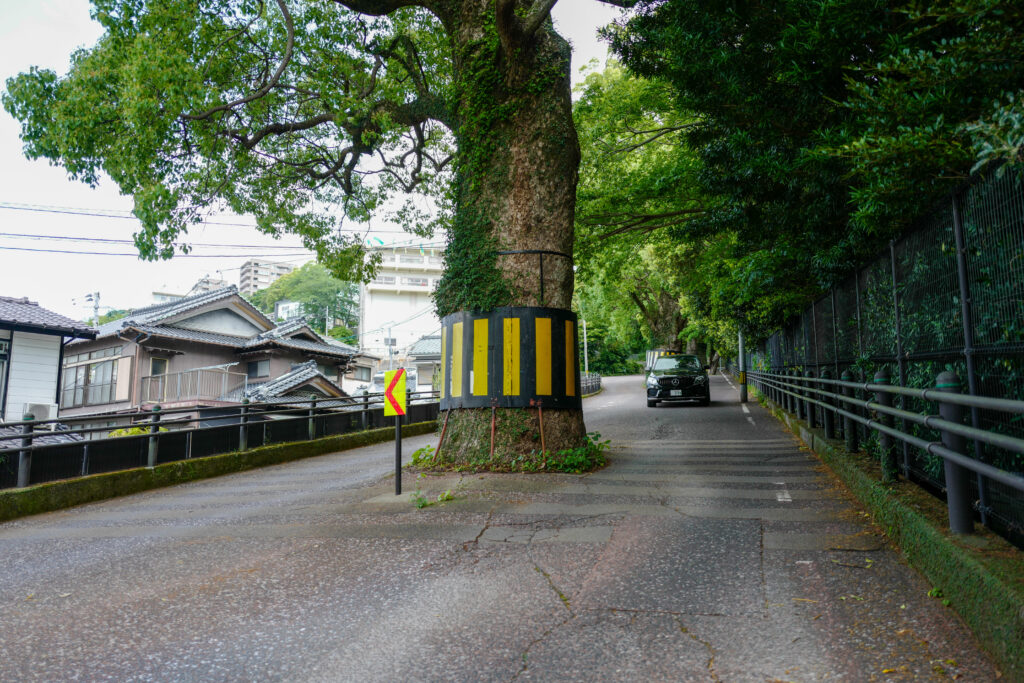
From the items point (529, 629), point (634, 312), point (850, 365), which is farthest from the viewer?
point (634, 312)

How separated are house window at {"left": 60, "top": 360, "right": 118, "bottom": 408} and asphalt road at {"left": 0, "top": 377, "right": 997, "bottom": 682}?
72.9ft

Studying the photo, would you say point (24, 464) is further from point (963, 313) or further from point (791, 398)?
point (791, 398)

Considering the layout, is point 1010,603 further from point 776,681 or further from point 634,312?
point 634,312

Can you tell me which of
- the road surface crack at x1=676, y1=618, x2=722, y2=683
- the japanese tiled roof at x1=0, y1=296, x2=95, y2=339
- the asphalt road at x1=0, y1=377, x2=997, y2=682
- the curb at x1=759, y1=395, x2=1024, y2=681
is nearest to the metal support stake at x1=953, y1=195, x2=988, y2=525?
the curb at x1=759, y1=395, x2=1024, y2=681

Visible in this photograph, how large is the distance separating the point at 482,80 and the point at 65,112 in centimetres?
588

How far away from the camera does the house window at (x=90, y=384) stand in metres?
27.2

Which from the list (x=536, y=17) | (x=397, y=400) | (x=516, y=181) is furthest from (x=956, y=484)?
(x=536, y=17)

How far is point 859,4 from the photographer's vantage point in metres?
5.31

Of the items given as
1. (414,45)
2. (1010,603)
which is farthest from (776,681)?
(414,45)

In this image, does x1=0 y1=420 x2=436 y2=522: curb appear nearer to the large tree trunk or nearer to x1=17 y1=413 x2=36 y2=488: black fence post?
x1=17 y1=413 x2=36 y2=488: black fence post

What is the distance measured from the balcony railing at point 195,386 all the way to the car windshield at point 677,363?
17352 mm

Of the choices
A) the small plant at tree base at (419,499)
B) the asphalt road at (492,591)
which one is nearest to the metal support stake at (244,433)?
the asphalt road at (492,591)

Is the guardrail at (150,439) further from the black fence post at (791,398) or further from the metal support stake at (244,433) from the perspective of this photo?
the black fence post at (791,398)

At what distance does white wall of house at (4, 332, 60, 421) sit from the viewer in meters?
18.0
